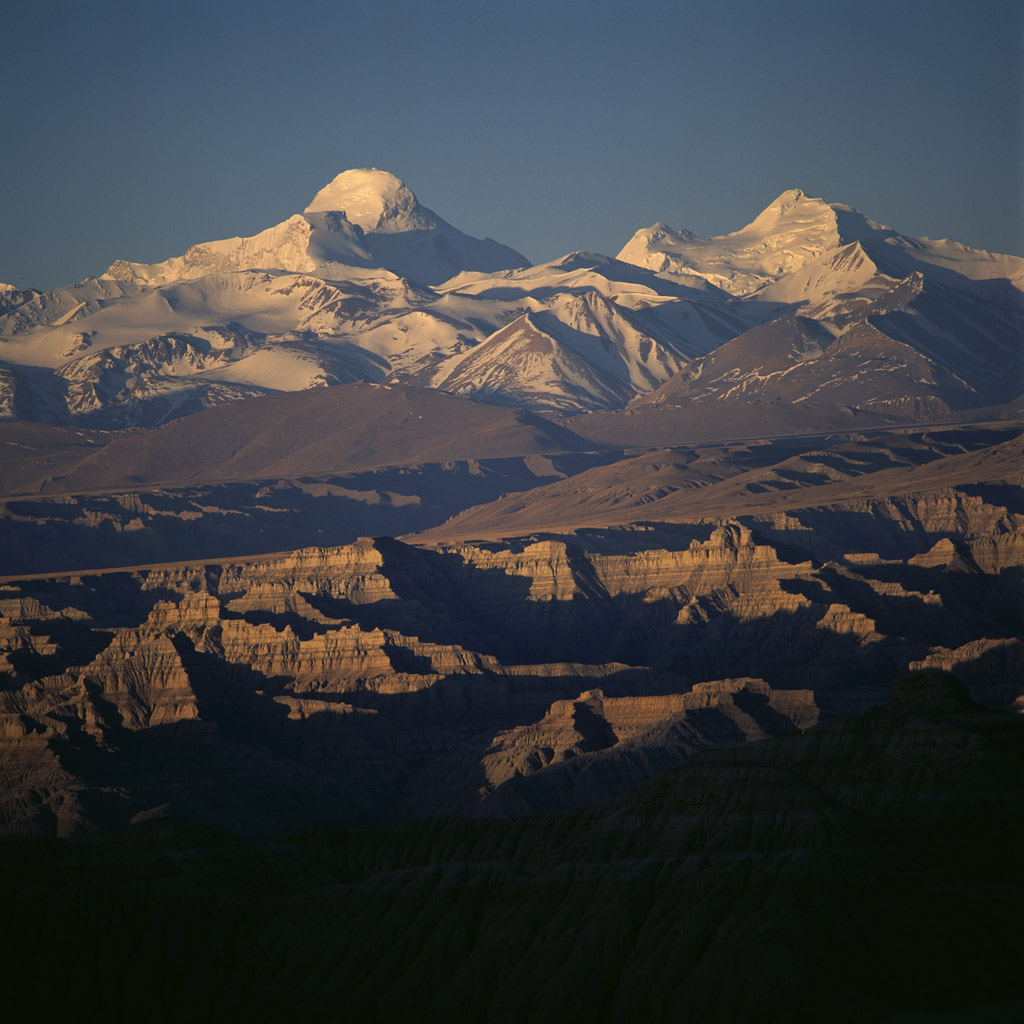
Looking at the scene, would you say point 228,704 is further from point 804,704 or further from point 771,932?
point 771,932

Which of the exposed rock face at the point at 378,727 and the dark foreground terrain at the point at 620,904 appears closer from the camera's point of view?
the dark foreground terrain at the point at 620,904

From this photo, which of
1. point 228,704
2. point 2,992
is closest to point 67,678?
point 228,704

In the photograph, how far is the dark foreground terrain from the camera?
252 ft

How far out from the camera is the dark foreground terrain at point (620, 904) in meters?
76.8

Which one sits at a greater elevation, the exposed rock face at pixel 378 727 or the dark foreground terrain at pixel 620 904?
the dark foreground terrain at pixel 620 904

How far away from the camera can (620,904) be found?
274 feet

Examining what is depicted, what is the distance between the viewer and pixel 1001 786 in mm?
94000

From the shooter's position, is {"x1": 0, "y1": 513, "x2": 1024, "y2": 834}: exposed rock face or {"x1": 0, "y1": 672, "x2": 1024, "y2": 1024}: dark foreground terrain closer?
{"x1": 0, "y1": 672, "x2": 1024, "y2": 1024}: dark foreground terrain

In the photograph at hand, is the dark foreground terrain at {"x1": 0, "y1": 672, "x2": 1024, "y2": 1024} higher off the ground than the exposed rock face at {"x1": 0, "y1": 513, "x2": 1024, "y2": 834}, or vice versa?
the dark foreground terrain at {"x1": 0, "y1": 672, "x2": 1024, "y2": 1024}

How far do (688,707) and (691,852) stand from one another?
80.4 metres

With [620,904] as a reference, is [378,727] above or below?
below

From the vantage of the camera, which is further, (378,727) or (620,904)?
(378,727)

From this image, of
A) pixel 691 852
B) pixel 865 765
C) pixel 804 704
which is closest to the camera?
pixel 691 852

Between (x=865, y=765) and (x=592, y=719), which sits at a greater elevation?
(x=865, y=765)
